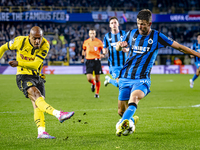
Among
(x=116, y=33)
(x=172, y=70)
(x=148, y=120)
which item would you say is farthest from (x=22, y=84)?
(x=172, y=70)

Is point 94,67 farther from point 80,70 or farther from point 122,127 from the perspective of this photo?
point 80,70

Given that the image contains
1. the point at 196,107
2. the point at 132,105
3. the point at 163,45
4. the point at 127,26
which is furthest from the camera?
the point at 127,26

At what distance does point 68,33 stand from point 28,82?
28155mm

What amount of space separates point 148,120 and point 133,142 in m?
1.87

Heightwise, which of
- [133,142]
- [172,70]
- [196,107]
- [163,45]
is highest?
[163,45]

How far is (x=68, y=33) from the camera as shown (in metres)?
32.5

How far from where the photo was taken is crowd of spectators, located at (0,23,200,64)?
29531 mm

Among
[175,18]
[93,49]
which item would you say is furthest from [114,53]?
[175,18]

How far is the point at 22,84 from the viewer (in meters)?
4.79

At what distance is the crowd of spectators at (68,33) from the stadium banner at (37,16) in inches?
54.0

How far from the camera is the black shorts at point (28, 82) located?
4.74m

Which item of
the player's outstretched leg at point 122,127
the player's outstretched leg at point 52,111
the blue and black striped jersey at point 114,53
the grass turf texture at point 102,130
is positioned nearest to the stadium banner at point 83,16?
the blue and black striped jersey at point 114,53

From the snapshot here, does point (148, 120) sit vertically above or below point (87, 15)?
below

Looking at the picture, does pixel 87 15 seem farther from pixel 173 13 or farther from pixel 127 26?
pixel 173 13
